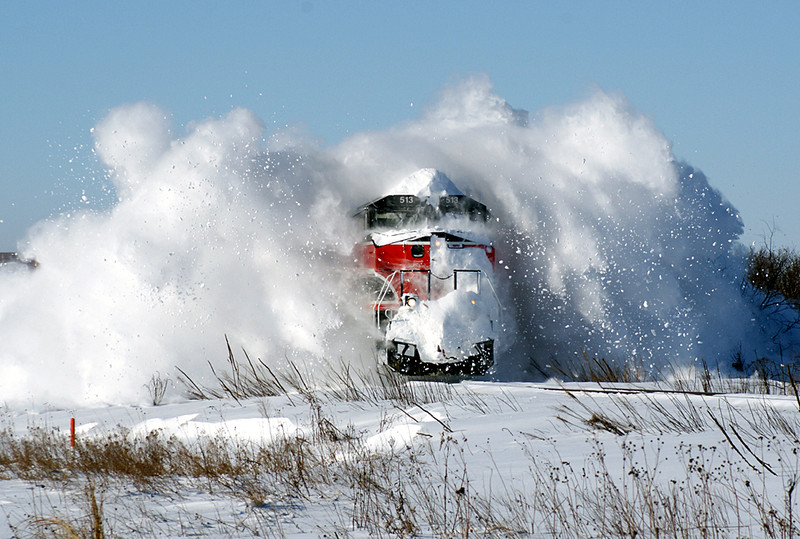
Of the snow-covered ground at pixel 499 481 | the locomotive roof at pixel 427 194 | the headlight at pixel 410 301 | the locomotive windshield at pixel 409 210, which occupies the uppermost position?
the locomotive roof at pixel 427 194

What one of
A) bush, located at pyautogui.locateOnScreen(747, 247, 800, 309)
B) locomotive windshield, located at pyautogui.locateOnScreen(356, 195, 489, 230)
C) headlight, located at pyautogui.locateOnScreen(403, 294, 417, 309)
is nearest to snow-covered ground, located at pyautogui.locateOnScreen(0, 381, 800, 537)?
headlight, located at pyautogui.locateOnScreen(403, 294, 417, 309)

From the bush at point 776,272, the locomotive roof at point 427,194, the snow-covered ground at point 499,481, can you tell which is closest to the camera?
the snow-covered ground at point 499,481

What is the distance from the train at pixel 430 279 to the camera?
40.6ft

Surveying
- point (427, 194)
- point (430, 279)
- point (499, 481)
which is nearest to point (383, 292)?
point (430, 279)

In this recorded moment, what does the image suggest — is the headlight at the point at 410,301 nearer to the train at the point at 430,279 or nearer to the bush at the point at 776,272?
the train at the point at 430,279

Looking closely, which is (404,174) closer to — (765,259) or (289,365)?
(289,365)

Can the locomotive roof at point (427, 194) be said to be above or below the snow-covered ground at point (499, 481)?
above

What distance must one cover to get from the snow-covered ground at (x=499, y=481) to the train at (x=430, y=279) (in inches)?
101

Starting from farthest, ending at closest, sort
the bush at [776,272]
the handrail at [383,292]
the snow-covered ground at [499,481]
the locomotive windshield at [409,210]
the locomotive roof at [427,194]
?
the bush at [776,272] < the locomotive roof at [427,194] < the locomotive windshield at [409,210] < the handrail at [383,292] < the snow-covered ground at [499,481]

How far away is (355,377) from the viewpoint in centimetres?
1409

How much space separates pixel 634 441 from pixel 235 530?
3404 millimetres

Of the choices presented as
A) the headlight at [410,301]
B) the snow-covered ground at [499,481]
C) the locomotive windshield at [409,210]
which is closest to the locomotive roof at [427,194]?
the locomotive windshield at [409,210]

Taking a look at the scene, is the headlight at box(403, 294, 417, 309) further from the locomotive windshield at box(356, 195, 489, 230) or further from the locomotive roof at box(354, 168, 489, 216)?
the locomotive roof at box(354, 168, 489, 216)

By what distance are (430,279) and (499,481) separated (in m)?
7.35
